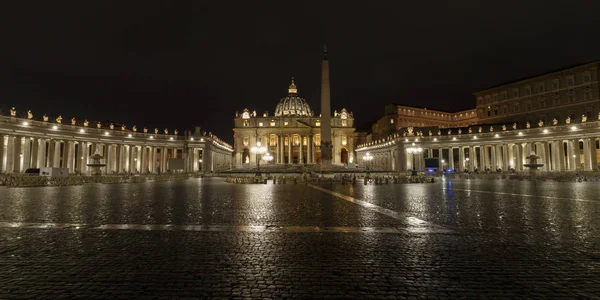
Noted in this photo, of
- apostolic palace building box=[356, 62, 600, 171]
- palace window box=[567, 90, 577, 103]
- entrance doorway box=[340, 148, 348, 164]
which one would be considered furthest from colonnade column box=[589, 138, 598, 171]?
entrance doorway box=[340, 148, 348, 164]

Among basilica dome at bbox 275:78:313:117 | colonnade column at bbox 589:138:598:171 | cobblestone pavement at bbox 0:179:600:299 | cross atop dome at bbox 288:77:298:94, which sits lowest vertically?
cobblestone pavement at bbox 0:179:600:299

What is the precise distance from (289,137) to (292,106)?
2026cm

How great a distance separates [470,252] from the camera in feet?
21.9

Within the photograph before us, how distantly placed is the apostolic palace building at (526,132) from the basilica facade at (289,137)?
30728mm

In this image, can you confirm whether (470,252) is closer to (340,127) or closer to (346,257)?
(346,257)

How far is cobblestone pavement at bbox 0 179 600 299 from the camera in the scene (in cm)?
470

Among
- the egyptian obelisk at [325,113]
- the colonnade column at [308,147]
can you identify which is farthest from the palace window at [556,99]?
the colonnade column at [308,147]

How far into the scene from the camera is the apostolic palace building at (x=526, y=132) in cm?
5712

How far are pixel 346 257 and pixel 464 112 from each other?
11638 centimetres

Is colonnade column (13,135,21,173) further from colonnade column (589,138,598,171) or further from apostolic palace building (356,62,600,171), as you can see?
colonnade column (589,138,598,171)

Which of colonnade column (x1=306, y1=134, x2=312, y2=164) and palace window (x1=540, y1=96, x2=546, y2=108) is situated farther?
colonnade column (x1=306, y1=134, x2=312, y2=164)

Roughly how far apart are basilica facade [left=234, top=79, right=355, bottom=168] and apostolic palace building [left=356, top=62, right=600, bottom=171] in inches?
1210

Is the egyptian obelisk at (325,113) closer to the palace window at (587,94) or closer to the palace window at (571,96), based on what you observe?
the palace window at (587,94)

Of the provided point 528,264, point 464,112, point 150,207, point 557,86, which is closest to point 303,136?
point 464,112
